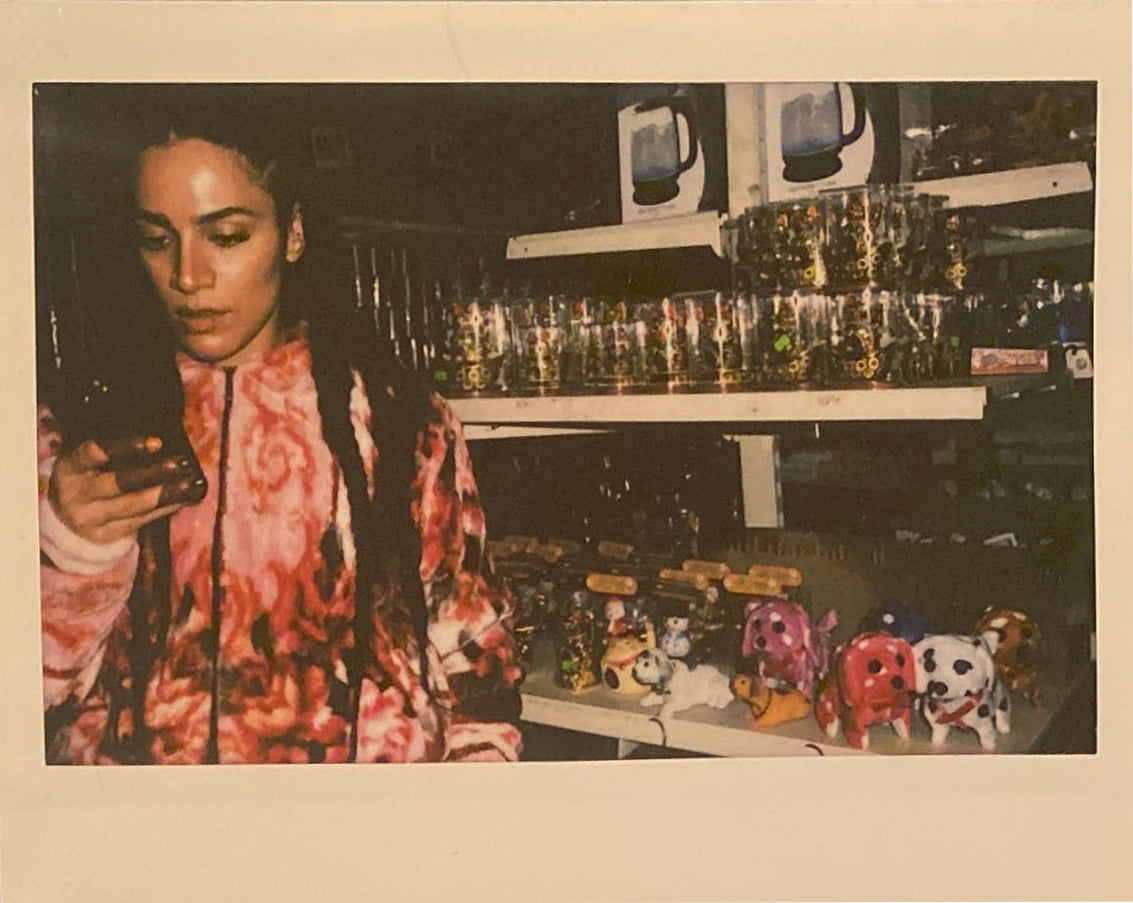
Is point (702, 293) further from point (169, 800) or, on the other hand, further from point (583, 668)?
point (169, 800)

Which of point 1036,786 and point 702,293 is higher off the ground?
point 702,293

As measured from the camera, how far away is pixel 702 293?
1.21 m

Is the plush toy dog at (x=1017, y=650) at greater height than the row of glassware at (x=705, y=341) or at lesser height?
lesser

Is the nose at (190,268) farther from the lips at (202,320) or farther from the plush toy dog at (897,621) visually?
the plush toy dog at (897,621)

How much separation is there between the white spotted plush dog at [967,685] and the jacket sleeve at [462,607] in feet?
1.41

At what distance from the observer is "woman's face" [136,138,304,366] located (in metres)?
1.20

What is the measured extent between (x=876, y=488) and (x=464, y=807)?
536mm

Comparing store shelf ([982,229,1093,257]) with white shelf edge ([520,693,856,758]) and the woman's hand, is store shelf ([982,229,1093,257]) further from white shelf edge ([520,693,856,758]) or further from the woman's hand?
the woman's hand

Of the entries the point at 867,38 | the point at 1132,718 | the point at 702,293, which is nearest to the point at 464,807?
the point at 702,293

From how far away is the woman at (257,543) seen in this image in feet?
3.97

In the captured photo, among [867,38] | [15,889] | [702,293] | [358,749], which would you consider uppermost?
[867,38]

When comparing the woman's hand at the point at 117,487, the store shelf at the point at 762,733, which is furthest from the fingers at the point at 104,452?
the store shelf at the point at 762,733

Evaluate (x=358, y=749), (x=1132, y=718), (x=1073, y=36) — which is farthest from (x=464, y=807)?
(x=1073, y=36)

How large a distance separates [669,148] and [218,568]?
63cm
